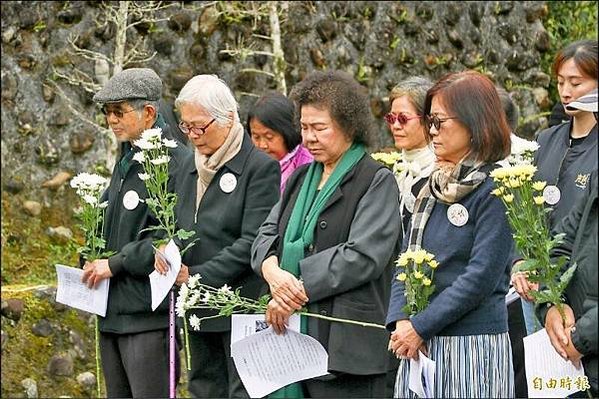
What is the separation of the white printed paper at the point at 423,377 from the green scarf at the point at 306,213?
1.78ft

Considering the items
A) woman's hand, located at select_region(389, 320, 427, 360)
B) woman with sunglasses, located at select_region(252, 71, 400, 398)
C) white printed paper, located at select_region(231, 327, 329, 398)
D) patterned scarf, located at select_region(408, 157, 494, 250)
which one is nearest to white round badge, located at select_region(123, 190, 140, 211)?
woman with sunglasses, located at select_region(252, 71, 400, 398)

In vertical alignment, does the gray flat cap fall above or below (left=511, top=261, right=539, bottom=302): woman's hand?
above

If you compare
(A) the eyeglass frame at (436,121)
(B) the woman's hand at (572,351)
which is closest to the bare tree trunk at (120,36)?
(A) the eyeglass frame at (436,121)

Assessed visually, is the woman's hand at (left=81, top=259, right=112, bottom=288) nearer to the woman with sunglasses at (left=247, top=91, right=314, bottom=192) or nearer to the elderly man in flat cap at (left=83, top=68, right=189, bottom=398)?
the elderly man in flat cap at (left=83, top=68, right=189, bottom=398)

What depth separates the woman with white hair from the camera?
16.1 feet

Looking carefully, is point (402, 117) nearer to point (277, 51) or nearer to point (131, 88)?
point (131, 88)

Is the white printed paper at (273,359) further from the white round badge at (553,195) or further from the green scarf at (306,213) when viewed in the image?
the white round badge at (553,195)

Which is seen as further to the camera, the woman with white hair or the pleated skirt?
the woman with white hair

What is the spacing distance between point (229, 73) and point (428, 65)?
1.75 m

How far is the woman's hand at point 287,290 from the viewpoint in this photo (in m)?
4.32

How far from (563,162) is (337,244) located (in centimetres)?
92

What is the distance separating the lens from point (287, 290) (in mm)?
4332

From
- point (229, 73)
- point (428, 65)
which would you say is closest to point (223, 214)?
point (229, 73)

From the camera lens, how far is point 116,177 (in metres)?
5.22
